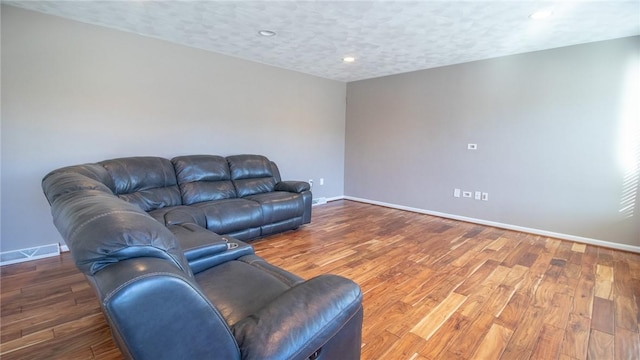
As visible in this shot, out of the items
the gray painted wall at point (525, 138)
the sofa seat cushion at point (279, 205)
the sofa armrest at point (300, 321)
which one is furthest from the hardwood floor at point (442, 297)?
the sofa armrest at point (300, 321)

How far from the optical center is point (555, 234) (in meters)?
3.75

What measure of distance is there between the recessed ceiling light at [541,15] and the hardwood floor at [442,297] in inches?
93.9

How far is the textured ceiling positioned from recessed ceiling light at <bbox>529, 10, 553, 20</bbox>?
56 millimetres

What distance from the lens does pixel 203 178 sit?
3641 millimetres

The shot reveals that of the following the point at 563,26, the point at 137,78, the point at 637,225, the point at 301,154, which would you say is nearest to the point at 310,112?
the point at 301,154

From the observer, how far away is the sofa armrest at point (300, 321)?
87cm

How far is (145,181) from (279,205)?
59.4 inches

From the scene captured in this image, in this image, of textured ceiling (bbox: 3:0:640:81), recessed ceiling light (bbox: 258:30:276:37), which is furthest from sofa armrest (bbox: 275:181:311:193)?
recessed ceiling light (bbox: 258:30:276:37)

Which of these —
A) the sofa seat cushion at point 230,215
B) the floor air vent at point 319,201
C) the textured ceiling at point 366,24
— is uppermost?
the textured ceiling at point 366,24

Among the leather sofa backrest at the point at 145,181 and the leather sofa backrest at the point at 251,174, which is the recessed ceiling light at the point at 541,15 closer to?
the leather sofa backrest at the point at 251,174

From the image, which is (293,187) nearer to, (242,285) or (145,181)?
(145,181)

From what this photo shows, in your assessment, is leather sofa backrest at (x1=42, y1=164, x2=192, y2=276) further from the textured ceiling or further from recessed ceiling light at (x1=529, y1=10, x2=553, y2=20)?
recessed ceiling light at (x1=529, y1=10, x2=553, y2=20)

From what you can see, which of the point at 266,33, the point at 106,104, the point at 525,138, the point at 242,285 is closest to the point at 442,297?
the point at 242,285

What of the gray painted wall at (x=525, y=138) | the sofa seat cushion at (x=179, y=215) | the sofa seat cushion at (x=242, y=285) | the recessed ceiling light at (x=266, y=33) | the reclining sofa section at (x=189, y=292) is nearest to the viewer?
the reclining sofa section at (x=189, y=292)
